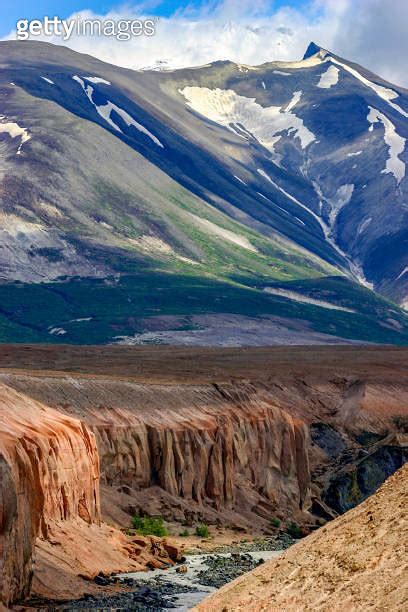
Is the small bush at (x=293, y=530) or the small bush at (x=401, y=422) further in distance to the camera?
the small bush at (x=401, y=422)

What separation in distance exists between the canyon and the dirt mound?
36.1 ft

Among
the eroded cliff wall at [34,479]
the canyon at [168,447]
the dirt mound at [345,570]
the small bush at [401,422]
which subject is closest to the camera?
the dirt mound at [345,570]

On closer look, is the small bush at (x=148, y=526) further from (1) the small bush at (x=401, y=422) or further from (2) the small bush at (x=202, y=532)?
(1) the small bush at (x=401, y=422)

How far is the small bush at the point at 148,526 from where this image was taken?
67.1 metres

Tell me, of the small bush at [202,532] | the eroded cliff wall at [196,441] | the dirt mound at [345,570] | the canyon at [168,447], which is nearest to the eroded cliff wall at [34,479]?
the canyon at [168,447]

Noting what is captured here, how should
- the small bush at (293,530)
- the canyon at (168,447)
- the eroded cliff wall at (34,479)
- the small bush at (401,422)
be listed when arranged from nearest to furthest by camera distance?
the eroded cliff wall at (34,479)
the canyon at (168,447)
the small bush at (293,530)
the small bush at (401,422)

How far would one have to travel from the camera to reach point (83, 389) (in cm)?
7662

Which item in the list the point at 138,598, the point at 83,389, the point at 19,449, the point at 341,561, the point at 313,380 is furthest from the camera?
the point at 313,380

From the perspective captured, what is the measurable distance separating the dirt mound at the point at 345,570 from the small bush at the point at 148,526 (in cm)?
3532

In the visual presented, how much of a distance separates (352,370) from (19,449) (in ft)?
277

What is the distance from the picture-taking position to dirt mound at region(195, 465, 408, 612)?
27281mm

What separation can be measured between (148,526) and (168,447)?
8444mm

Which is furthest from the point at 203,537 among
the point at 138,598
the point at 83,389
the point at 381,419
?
the point at 381,419

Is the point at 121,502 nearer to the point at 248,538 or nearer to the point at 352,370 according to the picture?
the point at 248,538
